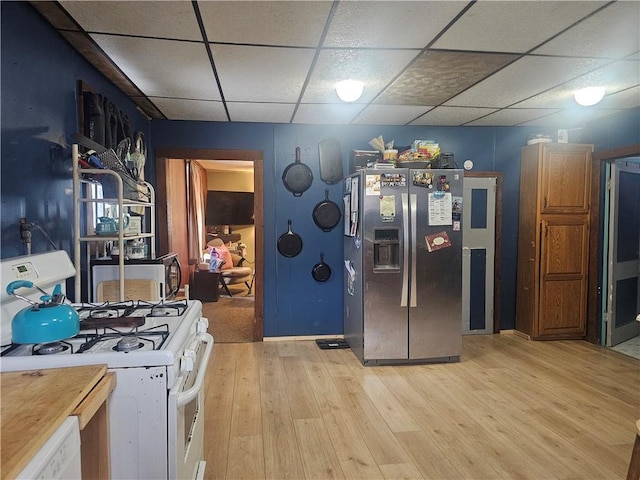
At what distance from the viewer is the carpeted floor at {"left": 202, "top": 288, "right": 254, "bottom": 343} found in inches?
175

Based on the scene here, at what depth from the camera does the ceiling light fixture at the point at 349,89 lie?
2.90 meters

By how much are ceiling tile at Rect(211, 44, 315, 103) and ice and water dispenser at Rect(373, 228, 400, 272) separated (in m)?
1.33

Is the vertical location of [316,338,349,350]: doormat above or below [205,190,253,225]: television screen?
below

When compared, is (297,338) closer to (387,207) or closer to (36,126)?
(387,207)

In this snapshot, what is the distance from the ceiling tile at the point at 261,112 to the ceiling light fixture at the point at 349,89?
66cm

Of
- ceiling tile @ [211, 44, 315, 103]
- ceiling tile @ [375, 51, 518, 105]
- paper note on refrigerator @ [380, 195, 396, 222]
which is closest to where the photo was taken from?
ceiling tile @ [211, 44, 315, 103]

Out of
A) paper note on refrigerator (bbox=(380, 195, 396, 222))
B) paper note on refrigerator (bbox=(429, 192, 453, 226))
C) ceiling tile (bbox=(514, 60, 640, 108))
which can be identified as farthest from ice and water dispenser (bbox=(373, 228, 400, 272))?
ceiling tile (bbox=(514, 60, 640, 108))

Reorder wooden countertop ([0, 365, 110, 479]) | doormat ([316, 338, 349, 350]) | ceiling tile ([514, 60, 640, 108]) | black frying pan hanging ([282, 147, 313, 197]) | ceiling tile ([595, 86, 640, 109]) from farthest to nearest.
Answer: black frying pan hanging ([282, 147, 313, 197]), doormat ([316, 338, 349, 350]), ceiling tile ([595, 86, 640, 109]), ceiling tile ([514, 60, 640, 108]), wooden countertop ([0, 365, 110, 479])

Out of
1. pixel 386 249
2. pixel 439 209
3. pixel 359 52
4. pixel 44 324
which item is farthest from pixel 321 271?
pixel 44 324

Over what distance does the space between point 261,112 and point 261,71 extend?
1053 millimetres

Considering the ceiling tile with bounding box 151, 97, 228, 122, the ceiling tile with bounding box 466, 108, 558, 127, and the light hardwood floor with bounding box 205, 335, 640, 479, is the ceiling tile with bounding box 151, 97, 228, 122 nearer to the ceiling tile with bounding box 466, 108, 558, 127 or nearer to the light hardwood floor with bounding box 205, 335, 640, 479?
the light hardwood floor with bounding box 205, 335, 640, 479

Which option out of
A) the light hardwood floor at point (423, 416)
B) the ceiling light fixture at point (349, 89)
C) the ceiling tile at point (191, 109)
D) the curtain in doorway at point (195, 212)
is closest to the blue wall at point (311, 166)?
the ceiling tile at point (191, 109)

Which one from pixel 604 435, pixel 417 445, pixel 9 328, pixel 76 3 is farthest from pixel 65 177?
pixel 604 435

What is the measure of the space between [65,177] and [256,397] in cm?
189
